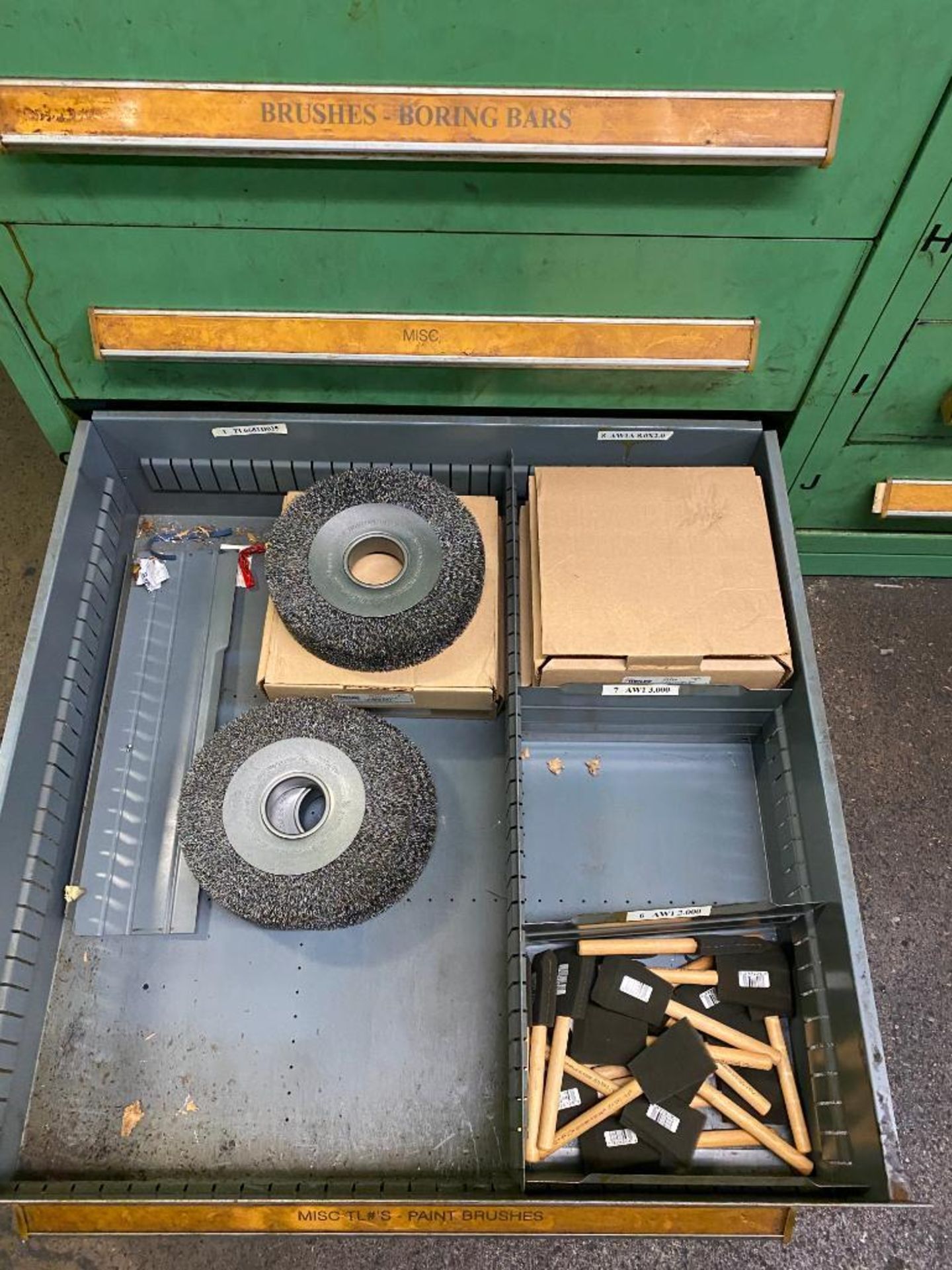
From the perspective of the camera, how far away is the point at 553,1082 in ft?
3.39

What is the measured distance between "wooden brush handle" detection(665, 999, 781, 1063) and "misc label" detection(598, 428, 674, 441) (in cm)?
73

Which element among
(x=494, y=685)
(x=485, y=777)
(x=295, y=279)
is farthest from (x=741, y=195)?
(x=485, y=777)

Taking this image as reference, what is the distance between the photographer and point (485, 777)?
Answer: 118 centimetres

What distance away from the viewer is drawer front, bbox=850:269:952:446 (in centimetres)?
103

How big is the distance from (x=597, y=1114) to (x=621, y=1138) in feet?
0.12

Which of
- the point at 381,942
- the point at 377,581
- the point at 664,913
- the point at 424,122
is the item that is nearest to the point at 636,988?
the point at 664,913

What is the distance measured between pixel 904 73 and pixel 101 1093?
1355mm

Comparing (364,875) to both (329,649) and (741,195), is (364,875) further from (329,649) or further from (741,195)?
(741,195)

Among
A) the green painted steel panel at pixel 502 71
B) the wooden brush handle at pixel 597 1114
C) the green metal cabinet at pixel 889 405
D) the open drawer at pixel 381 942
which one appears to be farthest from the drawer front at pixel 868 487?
the wooden brush handle at pixel 597 1114

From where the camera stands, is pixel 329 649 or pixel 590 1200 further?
pixel 329 649

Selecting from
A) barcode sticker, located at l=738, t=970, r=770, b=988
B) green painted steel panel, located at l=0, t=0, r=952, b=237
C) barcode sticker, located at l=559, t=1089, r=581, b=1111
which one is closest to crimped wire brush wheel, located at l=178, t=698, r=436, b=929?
barcode sticker, located at l=559, t=1089, r=581, b=1111

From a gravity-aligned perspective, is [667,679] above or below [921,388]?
below

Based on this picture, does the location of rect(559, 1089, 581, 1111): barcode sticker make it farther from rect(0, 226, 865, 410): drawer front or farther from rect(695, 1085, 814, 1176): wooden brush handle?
rect(0, 226, 865, 410): drawer front

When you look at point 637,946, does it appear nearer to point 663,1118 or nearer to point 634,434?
point 663,1118
